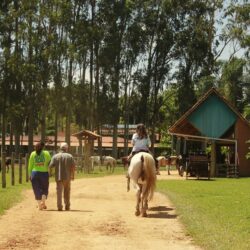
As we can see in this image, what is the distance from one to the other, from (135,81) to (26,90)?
11.0 m

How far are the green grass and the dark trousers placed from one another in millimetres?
3380

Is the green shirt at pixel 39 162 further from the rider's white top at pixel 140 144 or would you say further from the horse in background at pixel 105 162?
the horse in background at pixel 105 162

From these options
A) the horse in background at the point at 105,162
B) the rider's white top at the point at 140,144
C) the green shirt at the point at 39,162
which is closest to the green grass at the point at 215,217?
the rider's white top at the point at 140,144

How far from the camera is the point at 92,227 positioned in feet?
37.1

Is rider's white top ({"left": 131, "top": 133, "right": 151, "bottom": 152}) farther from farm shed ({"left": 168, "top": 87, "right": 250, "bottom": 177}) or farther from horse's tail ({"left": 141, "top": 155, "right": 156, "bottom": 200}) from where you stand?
farm shed ({"left": 168, "top": 87, "right": 250, "bottom": 177})

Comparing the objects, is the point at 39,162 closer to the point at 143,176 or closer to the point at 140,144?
the point at 140,144


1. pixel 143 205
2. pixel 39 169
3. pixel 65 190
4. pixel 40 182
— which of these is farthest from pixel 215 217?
pixel 39 169

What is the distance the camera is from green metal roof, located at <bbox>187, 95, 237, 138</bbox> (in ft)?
113

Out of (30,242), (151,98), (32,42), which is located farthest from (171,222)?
(151,98)

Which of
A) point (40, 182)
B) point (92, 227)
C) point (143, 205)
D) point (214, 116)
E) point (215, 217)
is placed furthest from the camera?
point (214, 116)

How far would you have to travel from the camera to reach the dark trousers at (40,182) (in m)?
15.1

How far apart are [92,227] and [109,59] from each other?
42.4 metres

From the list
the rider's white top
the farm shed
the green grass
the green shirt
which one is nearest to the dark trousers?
the green shirt

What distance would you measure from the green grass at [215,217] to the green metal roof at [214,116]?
47.7 ft
